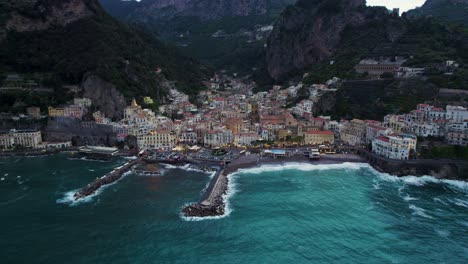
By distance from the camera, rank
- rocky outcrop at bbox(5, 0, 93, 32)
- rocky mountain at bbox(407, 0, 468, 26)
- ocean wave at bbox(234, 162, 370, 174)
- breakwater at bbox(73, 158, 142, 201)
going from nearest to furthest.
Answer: breakwater at bbox(73, 158, 142, 201)
ocean wave at bbox(234, 162, 370, 174)
rocky outcrop at bbox(5, 0, 93, 32)
rocky mountain at bbox(407, 0, 468, 26)

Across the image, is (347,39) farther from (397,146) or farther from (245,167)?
(245,167)

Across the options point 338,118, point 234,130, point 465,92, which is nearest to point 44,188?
point 234,130

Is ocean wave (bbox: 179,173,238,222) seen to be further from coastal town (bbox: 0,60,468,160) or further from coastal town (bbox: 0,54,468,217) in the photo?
coastal town (bbox: 0,60,468,160)

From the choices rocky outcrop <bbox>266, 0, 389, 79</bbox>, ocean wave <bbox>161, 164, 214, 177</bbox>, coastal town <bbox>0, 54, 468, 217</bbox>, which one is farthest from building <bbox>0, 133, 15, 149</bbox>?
rocky outcrop <bbox>266, 0, 389, 79</bbox>

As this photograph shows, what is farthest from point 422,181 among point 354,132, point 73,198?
point 73,198

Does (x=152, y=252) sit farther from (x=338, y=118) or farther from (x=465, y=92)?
(x=465, y=92)

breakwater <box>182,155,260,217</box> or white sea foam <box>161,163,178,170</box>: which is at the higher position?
white sea foam <box>161,163,178,170</box>
